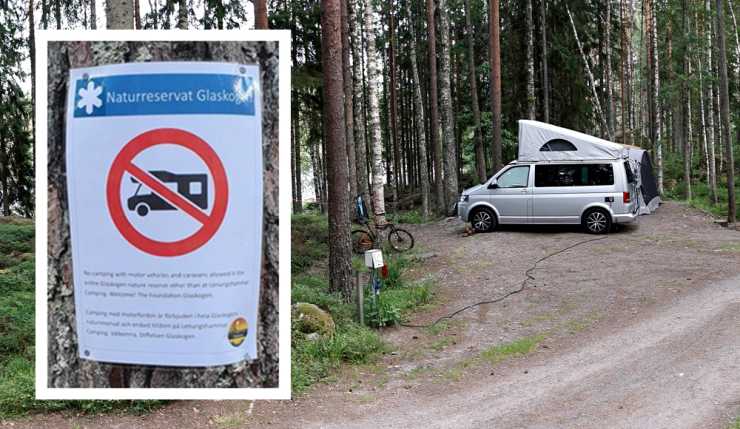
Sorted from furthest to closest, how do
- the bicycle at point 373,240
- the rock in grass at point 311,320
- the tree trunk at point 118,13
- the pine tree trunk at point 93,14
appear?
1. the pine tree trunk at point 93,14
2. the bicycle at point 373,240
3. the rock in grass at point 311,320
4. the tree trunk at point 118,13

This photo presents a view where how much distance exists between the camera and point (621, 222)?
52.7 feet

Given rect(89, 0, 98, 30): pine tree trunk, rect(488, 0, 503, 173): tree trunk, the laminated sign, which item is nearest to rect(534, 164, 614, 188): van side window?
rect(488, 0, 503, 173): tree trunk

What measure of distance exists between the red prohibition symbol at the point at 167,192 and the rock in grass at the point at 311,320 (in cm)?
724

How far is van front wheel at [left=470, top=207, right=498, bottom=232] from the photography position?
671 inches

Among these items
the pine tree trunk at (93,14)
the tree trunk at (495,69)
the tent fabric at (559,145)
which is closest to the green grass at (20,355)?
the tent fabric at (559,145)

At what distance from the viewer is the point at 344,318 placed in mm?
9820

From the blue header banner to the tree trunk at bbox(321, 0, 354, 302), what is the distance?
7.84 meters

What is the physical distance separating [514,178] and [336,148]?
7.55 m

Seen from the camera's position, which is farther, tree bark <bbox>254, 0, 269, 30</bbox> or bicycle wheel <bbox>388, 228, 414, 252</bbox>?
bicycle wheel <bbox>388, 228, 414, 252</bbox>

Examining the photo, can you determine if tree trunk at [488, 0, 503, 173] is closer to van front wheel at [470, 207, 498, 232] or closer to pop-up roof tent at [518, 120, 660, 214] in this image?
pop-up roof tent at [518, 120, 660, 214]

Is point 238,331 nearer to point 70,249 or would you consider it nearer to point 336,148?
point 70,249

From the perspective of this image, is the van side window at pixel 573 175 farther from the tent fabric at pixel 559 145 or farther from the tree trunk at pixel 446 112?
the tree trunk at pixel 446 112

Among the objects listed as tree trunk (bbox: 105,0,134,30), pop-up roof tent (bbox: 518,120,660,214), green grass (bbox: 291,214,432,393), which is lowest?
green grass (bbox: 291,214,432,393)

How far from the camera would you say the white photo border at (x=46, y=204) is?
6.26 feet
